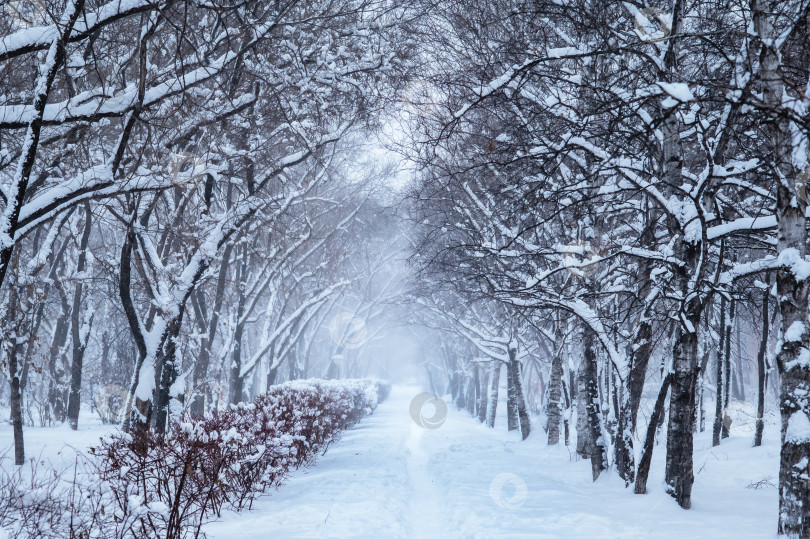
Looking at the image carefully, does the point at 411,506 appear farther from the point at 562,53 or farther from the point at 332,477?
the point at 562,53

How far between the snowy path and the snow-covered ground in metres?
0.02

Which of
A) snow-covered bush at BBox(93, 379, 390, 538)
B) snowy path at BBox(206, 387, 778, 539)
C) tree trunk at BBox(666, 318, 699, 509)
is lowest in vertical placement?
snowy path at BBox(206, 387, 778, 539)

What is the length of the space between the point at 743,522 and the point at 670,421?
1.21 meters

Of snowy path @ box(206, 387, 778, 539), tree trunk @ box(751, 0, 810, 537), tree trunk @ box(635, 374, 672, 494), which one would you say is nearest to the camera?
tree trunk @ box(751, 0, 810, 537)

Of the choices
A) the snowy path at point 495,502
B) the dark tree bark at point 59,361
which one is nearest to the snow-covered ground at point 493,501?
the snowy path at point 495,502

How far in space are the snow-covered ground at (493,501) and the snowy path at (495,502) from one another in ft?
0.06

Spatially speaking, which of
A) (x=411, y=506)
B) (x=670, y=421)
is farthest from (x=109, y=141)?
(x=670, y=421)

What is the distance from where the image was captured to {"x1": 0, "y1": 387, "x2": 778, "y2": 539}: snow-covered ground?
5.86 meters

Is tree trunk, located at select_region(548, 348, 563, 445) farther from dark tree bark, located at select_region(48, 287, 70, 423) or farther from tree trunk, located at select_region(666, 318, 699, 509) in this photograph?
dark tree bark, located at select_region(48, 287, 70, 423)

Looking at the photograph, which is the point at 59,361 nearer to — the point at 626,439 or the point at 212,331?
the point at 212,331

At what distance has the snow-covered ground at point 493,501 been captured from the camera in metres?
5.86

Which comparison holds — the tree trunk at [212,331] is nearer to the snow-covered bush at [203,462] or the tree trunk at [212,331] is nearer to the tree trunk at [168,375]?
the snow-covered bush at [203,462]

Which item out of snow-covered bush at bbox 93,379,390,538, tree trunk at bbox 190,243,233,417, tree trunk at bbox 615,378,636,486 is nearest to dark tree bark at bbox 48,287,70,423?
tree trunk at bbox 190,243,233,417

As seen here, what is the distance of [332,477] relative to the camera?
918 centimetres
